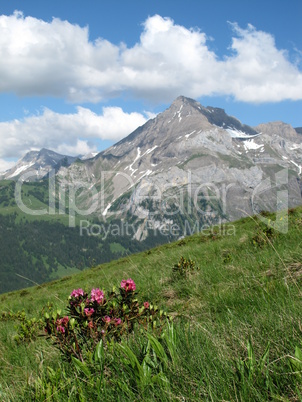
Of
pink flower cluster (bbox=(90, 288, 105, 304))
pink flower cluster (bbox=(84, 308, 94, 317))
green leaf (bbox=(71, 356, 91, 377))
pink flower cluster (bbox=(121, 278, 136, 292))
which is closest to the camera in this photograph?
green leaf (bbox=(71, 356, 91, 377))

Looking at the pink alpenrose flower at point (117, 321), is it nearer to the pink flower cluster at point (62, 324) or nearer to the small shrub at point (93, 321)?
the small shrub at point (93, 321)

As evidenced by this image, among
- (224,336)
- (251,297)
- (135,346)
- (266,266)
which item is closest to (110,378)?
(135,346)

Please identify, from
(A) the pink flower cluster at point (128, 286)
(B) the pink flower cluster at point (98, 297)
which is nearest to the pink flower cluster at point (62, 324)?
(B) the pink flower cluster at point (98, 297)

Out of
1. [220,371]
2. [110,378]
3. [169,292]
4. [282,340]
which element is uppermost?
[282,340]

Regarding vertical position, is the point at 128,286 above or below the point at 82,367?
above

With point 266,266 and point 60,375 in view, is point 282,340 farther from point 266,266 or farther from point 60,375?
point 266,266

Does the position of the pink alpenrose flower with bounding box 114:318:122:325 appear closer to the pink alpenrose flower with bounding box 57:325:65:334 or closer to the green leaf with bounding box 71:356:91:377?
the pink alpenrose flower with bounding box 57:325:65:334

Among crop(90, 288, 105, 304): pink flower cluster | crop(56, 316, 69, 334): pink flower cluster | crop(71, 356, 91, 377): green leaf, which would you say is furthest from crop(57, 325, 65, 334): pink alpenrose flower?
crop(71, 356, 91, 377): green leaf

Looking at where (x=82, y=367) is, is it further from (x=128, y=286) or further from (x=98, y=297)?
(x=128, y=286)

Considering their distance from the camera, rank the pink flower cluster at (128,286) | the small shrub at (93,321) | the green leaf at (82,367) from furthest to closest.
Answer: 1. the pink flower cluster at (128,286)
2. the small shrub at (93,321)
3. the green leaf at (82,367)

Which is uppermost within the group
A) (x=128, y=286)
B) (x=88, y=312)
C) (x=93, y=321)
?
(x=128, y=286)

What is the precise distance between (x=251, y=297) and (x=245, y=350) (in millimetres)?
1889

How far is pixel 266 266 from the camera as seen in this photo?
261 inches

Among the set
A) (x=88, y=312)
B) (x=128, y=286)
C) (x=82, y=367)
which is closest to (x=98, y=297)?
(x=88, y=312)
